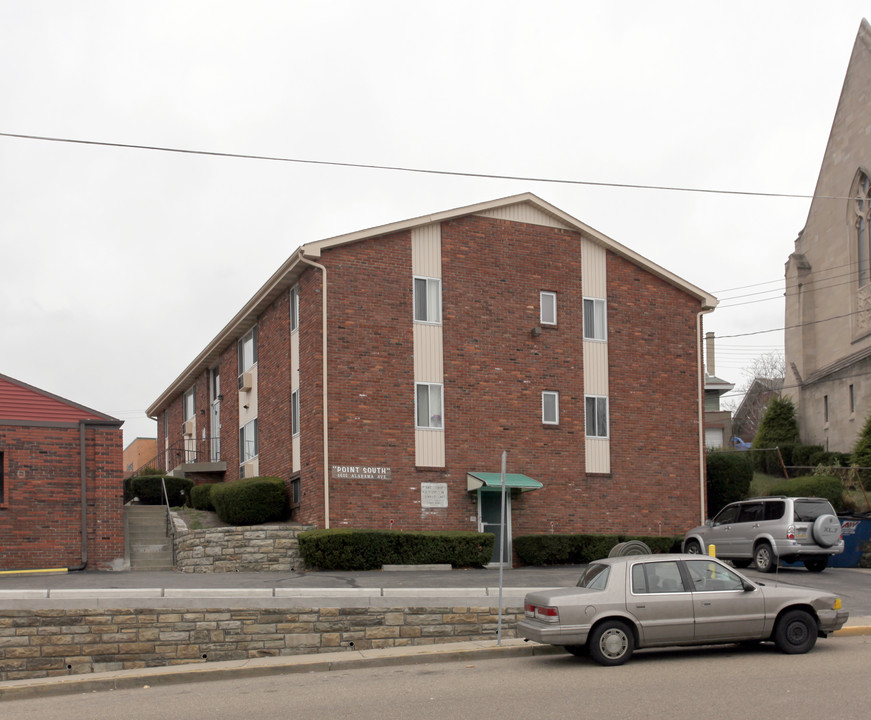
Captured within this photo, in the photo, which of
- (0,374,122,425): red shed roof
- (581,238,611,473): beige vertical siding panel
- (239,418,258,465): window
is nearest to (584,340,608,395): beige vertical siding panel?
(581,238,611,473): beige vertical siding panel

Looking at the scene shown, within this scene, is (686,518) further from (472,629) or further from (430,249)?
(472,629)

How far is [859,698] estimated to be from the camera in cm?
1026

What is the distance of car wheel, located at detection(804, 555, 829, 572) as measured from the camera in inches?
958

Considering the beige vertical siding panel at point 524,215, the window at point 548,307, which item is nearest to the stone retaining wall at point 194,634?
the window at point 548,307

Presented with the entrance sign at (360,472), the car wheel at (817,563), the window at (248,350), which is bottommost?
the car wheel at (817,563)

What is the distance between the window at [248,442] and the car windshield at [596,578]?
20044 mm

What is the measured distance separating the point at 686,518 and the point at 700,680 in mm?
19318

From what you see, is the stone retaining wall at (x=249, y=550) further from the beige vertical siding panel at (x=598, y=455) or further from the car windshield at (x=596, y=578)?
the car windshield at (x=596, y=578)

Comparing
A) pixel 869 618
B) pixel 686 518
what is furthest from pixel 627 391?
pixel 869 618

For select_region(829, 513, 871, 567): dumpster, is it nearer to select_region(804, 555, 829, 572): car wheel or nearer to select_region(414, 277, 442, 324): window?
select_region(804, 555, 829, 572): car wheel

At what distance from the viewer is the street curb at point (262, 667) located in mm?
13266

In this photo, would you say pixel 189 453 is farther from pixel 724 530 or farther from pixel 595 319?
pixel 724 530

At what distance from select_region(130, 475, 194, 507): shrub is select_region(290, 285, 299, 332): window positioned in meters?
9.36

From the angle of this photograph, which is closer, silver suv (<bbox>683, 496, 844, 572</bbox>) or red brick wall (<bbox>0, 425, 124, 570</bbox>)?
silver suv (<bbox>683, 496, 844, 572</bbox>)
